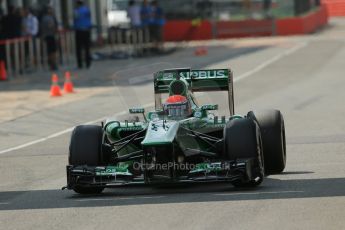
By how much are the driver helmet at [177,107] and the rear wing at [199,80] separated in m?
0.87

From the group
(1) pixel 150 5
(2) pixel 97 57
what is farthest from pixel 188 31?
(2) pixel 97 57

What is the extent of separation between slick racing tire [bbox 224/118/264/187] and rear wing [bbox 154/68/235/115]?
1.73m

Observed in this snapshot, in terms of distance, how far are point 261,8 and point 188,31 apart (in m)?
3.37

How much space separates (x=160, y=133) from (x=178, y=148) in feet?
0.81

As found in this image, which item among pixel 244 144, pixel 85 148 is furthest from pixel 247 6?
pixel 244 144

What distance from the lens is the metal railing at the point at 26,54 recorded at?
1277 inches

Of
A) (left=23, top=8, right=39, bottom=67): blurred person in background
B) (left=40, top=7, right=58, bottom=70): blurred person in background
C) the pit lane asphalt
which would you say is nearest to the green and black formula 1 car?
the pit lane asphalt

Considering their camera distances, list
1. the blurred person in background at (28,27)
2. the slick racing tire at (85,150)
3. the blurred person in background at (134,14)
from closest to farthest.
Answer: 1. the slick racing tire at (85,150)
2. the blurred person in background at (28,27)
3. the blurred person in background at (134,14)

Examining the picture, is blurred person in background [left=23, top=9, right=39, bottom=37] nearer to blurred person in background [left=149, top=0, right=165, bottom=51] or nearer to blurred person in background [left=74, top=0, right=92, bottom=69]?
blurred person in background [left=74, top=0, right=92, bottom=69]

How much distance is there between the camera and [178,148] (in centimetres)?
1180

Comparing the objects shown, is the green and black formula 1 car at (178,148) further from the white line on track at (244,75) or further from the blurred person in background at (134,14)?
the blurred person in background at (134,14)

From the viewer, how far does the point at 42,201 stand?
1180 centimetres

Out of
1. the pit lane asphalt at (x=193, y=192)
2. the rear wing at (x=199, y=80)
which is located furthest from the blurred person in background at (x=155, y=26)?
the rear wing at (x=199, y=80)

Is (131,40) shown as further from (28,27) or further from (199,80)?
(199,80)
